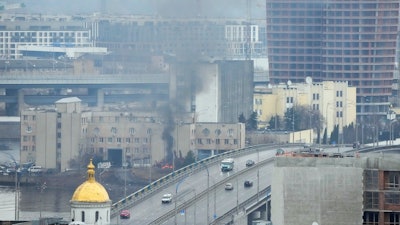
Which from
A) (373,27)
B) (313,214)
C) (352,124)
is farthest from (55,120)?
(313,214)

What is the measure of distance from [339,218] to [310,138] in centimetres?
4099

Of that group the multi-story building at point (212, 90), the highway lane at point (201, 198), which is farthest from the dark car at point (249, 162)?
the multi-story building at point (212, 90)

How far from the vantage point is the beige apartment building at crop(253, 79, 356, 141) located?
6212 cm

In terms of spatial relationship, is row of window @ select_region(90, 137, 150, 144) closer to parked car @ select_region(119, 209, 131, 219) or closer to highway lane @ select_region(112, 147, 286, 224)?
highway lane @ select_region(112, 147, 286, 224)

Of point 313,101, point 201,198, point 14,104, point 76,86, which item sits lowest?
point 201,198

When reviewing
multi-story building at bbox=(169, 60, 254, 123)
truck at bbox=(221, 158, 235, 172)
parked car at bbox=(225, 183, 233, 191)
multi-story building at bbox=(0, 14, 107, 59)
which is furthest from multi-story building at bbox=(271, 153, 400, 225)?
multi-story building at bbox=(0, 14, 107, 59)

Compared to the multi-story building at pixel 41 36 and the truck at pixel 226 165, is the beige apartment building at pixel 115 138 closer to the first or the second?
the truck at pixel 226 165

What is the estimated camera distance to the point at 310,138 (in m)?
58.0

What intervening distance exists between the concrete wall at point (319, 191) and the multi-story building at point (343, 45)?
160 feet

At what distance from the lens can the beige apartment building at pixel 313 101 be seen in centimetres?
6212

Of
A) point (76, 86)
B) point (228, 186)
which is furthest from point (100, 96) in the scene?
point (228, 186)

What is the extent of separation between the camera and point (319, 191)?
675 inches

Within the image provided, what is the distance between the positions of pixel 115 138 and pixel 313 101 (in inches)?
396

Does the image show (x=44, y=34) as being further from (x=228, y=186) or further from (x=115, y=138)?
(x=228, y=186)
